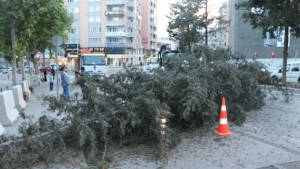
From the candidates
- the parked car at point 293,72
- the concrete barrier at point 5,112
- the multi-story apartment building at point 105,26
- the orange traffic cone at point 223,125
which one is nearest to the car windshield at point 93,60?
the parked car at point 293,72

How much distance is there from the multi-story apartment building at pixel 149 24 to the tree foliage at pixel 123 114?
89036mm

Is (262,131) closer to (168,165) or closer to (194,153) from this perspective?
(194,153)

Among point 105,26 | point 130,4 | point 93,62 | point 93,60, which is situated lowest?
point 93,62

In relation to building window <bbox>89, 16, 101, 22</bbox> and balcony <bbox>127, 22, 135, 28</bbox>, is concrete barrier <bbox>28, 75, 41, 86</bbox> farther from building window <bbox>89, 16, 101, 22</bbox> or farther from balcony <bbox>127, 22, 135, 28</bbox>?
balcony <bbox>127, 22, 135, 28</bbox>

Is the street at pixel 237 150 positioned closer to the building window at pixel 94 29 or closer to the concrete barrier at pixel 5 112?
the concrete barrier at pixel 5 112

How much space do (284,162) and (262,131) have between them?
235 cm

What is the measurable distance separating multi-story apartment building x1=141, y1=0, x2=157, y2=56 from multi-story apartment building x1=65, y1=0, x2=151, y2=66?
619 inches

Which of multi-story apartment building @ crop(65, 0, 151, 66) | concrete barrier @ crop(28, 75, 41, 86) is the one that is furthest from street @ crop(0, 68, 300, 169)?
multi-story apartment building @ crop(65, 0, 151, 66)

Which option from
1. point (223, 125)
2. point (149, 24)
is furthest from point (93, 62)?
point (149, 24)

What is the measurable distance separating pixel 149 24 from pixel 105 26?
881 inches

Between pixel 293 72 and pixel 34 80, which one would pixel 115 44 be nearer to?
pixel 34 80

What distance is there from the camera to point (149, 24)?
97.4 m

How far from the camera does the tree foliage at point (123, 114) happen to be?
223 inches

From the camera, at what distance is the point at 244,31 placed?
54656 millimetres
